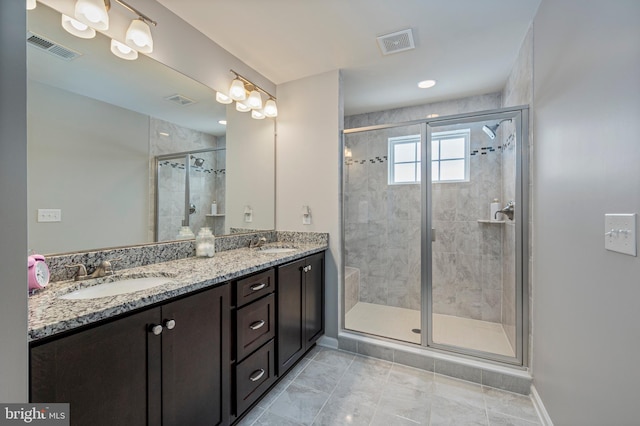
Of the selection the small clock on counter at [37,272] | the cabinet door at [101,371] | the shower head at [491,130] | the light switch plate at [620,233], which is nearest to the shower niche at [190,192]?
the small clock on counter at [37,272]

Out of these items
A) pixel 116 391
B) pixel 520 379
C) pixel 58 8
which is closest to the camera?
pixel 116 391

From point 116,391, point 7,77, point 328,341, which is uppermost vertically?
point 7,77

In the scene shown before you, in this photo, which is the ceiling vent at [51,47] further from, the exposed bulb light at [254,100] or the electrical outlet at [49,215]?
the exposed bulb light at [254,100]

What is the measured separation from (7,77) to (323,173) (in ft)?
6.63

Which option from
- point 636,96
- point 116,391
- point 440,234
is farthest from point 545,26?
point 116,391

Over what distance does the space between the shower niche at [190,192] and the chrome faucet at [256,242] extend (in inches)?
Answer: 11.8

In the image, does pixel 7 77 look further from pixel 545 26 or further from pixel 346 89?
pixel 346 89

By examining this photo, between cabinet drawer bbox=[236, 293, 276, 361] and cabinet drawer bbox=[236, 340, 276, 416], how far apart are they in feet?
0.18

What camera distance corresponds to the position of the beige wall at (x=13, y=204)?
1.88ft

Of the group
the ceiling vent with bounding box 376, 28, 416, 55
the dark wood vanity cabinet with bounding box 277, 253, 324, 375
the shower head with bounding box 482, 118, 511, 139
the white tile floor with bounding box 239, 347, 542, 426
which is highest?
the ceiling vent with bounding box 376, 28, 416, 55

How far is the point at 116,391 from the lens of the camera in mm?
924

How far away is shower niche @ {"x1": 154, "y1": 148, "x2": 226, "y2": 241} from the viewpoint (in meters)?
1.77

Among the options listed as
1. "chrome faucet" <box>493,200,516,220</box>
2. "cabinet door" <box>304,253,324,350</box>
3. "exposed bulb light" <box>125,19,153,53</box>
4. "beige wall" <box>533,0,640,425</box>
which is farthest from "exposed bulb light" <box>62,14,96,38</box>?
"chrome faucet" <box>493,200,516,220</box>

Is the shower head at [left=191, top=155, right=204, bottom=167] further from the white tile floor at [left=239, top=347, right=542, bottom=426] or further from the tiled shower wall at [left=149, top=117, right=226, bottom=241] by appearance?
the white tile floor at [left=239, top=347, right=542, bottom=426]
